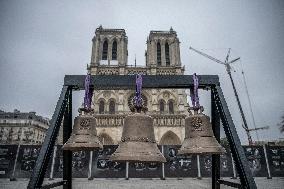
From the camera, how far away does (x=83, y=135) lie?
3.11 meters

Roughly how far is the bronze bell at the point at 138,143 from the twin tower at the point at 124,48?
34492mm

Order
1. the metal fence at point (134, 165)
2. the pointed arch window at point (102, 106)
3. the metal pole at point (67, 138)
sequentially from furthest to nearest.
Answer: the pointed arch window at point (102, 106)
the metal fence at point (134, 165)
the metal pole at point (67, 138)

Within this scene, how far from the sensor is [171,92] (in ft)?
121

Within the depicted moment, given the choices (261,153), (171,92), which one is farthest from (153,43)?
(261,153)

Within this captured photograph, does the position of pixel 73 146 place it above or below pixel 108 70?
below

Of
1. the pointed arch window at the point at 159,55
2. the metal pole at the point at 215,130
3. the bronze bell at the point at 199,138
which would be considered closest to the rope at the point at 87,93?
the bronze bell at the point at 199,138

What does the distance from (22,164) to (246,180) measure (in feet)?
39.7

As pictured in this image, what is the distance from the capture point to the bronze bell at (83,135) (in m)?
2.97

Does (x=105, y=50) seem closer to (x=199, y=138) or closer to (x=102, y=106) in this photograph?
(x=102, y=106)

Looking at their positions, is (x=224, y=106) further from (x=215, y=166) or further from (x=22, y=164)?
(x=22, y=164)

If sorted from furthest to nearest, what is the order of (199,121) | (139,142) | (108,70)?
1. (108,70)
2. (199,121)
3. (139,142)

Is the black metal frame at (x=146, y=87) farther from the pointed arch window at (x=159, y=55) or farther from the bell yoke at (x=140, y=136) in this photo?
the pointed arch window at (x=159, y=55)

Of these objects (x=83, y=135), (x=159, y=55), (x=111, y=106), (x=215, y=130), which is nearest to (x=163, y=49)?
(x=159, y=55)

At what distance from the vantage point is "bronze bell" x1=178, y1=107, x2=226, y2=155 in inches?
114
